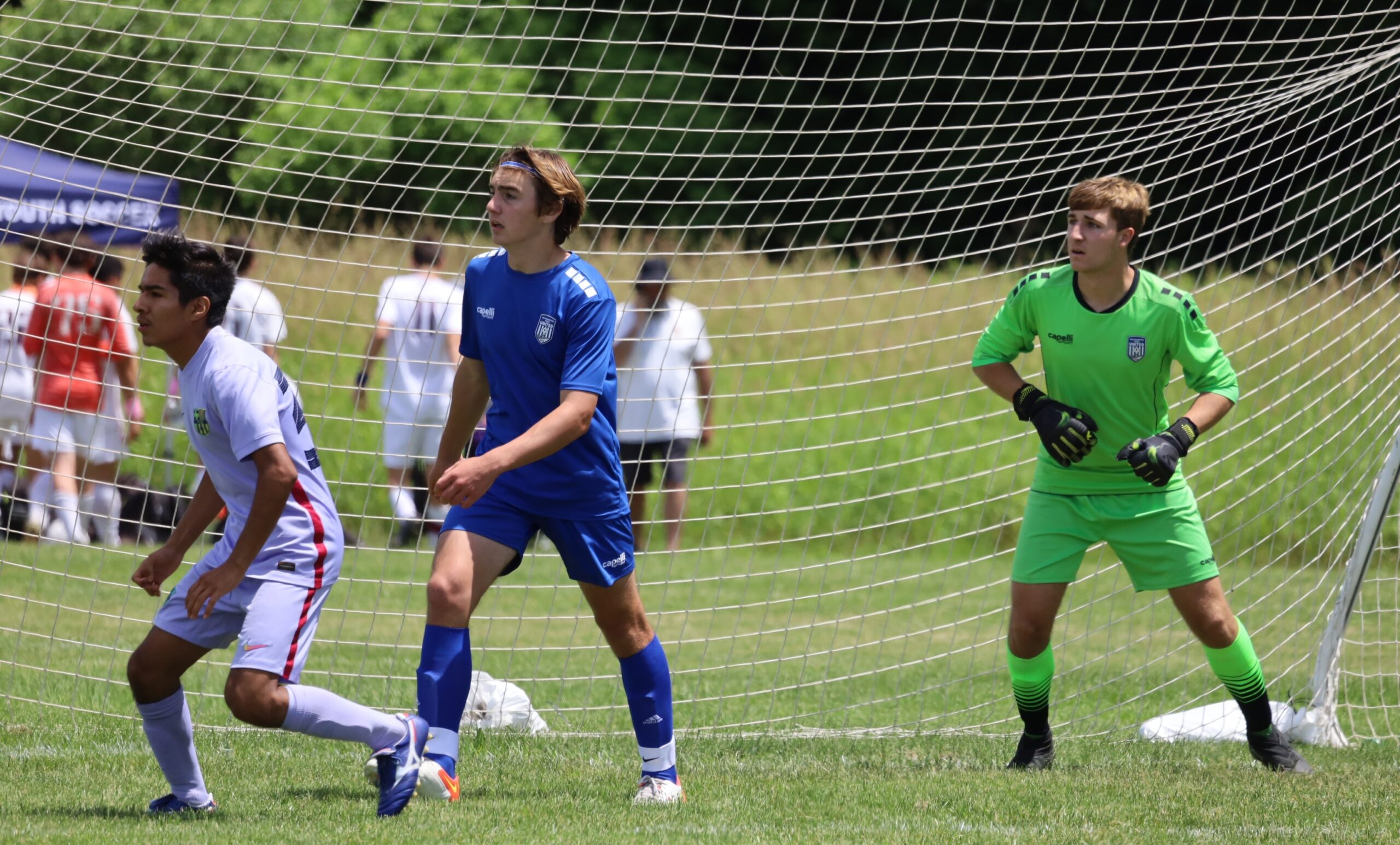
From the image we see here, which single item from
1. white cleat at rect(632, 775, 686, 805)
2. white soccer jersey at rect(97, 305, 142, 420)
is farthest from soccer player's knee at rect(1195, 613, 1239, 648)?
white soccer jersey at rect(97, 305, 142, 420)

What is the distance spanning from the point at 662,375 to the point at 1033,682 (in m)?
4.45

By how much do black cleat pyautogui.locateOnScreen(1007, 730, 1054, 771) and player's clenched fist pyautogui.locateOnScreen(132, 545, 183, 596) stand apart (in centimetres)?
284

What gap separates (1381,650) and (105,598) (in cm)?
722

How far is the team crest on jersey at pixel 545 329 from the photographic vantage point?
4.15 metres

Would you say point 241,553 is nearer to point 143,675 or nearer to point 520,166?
point 143,675

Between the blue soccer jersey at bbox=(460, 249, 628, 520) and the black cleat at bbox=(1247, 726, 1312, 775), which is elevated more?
the blue soccer jersey at bbox=(460, 249, 628, 520)

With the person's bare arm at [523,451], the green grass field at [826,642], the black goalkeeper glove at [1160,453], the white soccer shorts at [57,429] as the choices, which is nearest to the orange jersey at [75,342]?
the white soccer shorts at [57,429]

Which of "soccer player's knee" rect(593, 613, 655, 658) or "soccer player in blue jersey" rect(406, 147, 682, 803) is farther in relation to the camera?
"soccer player's knee" rect(593, 613, 655, 658)

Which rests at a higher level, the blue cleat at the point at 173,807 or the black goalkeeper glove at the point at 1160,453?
the black goalkeeper glove at the point at 1160,453

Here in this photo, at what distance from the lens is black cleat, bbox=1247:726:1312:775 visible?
512 cm

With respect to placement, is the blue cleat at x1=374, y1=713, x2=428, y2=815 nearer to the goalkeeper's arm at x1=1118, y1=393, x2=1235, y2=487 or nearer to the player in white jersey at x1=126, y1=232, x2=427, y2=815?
the player in white jersey at x1=126, y1=232, x2=427, y2=815

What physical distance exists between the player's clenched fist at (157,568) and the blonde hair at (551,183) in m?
1.34

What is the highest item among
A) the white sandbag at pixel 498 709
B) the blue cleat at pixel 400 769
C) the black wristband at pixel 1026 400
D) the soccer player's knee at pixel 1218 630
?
the black wristband at pixel 1026 400

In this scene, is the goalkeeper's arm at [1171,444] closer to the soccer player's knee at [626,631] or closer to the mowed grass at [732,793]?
the mowed grass at [732,793]
